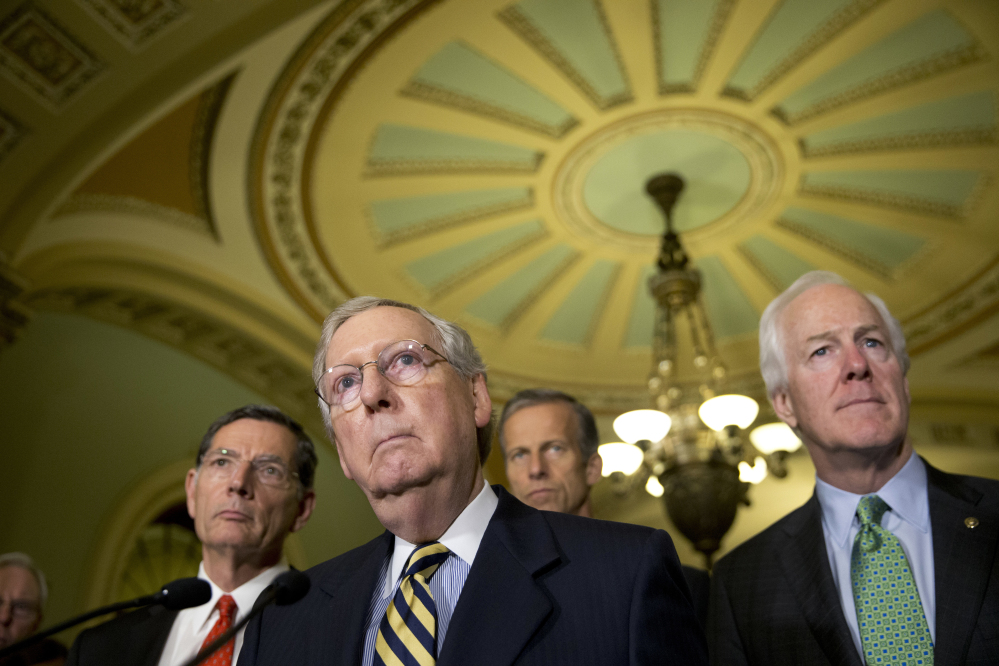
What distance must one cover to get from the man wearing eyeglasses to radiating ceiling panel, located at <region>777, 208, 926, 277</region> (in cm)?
535

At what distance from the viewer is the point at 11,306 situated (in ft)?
14.7

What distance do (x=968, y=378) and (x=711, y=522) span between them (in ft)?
14.7

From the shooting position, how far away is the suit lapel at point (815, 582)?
168 cm

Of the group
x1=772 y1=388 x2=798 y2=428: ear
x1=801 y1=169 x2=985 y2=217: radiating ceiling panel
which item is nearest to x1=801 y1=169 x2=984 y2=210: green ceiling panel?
x1=801 y1=169 x2=985 y2=217: radiating ceiling panel

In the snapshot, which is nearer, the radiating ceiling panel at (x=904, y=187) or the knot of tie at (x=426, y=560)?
the knot of tie at (x=426, y=560)

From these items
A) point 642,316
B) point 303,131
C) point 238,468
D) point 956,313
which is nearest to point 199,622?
point 238,468

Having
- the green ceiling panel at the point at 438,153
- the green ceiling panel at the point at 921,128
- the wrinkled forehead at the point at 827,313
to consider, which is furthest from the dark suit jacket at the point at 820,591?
the green ceiling panel at the point at 921,128

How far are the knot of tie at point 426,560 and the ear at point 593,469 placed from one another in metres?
1.38

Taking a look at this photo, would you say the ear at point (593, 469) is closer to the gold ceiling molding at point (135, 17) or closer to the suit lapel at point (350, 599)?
the suit lapel at point (350, 599)

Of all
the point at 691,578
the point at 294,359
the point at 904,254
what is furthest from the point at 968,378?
the point at 691,578

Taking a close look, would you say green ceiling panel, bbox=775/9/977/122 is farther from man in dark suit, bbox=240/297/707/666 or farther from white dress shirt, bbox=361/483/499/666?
white dress shirt, bbox=361/483/499/666

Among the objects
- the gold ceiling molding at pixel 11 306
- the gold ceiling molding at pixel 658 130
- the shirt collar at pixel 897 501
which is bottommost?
the shirt collar at pixel 897 501

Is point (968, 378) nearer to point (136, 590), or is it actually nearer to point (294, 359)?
point (294, 359)

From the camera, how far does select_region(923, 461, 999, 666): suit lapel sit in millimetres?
1556
